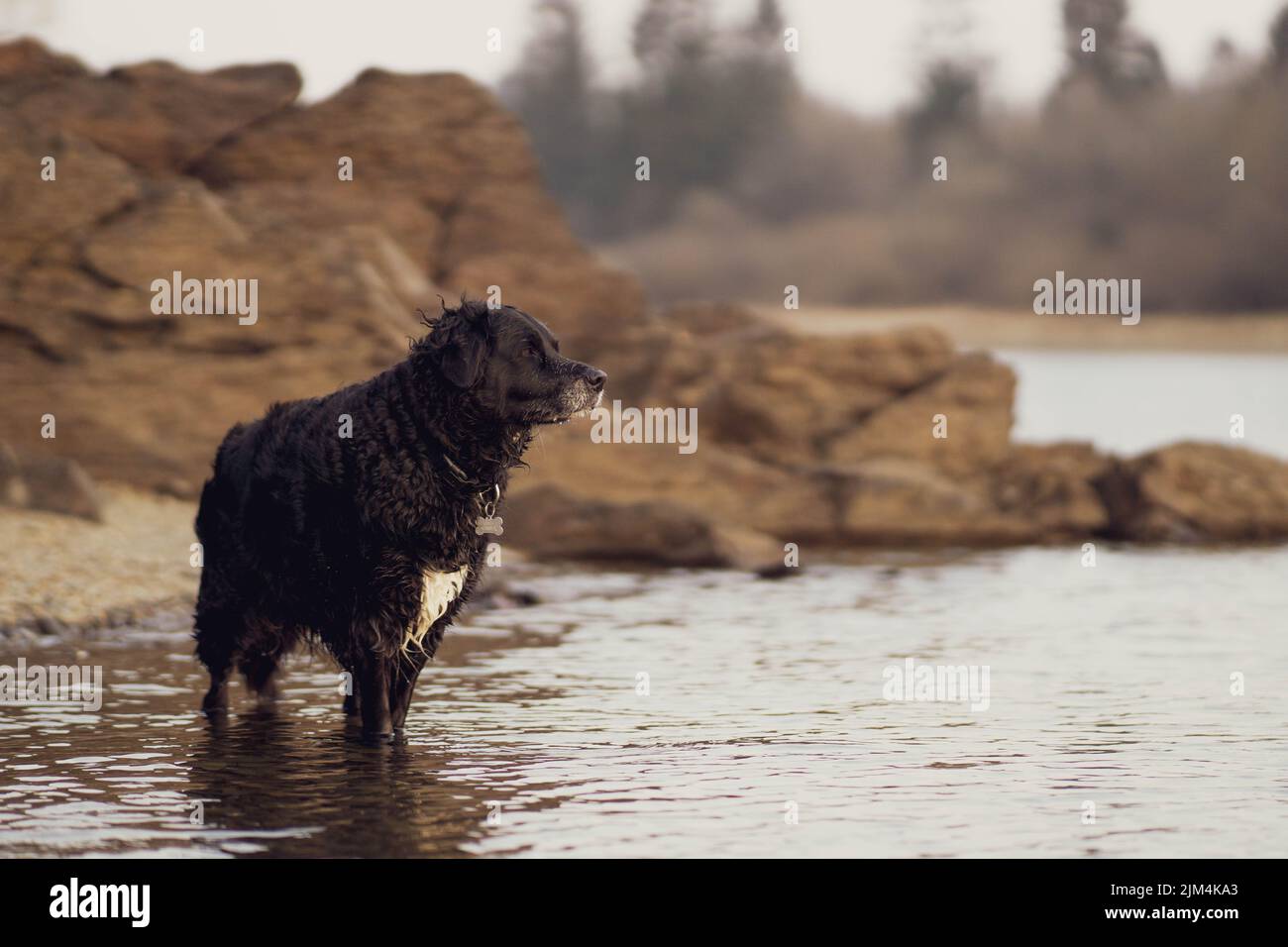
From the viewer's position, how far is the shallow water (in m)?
9.66

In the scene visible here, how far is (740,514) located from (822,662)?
11.5 metres

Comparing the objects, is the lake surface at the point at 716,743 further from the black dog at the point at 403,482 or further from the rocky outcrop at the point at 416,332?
the rocky outcrop at the point at 416,332

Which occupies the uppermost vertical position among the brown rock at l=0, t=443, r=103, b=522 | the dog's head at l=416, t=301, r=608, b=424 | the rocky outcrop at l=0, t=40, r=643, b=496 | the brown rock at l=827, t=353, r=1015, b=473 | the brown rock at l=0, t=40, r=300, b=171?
the brown rock at l=0, t=40, r=300, b=171

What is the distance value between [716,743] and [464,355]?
3.08 meters

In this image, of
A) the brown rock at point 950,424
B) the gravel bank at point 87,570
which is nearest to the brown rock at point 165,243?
the gravel bank at point 87,570

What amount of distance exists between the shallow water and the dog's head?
85.5 inches

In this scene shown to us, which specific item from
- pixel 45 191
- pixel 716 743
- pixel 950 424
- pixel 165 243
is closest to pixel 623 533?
pixel 165 243

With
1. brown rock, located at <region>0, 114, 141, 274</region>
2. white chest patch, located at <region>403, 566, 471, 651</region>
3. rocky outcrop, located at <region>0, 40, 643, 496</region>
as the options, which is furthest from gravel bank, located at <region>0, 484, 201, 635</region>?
white chest patch, located at <region>403, 566, 471, 651</region>

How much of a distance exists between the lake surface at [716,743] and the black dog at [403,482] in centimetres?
76

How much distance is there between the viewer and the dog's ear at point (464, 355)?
11273 mm

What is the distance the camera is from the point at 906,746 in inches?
483

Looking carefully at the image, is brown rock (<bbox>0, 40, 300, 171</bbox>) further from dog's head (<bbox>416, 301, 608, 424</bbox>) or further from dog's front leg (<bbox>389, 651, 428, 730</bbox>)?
dog's head (<bbox>416, 301, 608, 424</bbox>)

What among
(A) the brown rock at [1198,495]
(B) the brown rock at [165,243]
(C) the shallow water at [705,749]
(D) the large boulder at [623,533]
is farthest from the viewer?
(A) the brown rock at [1198,495]
